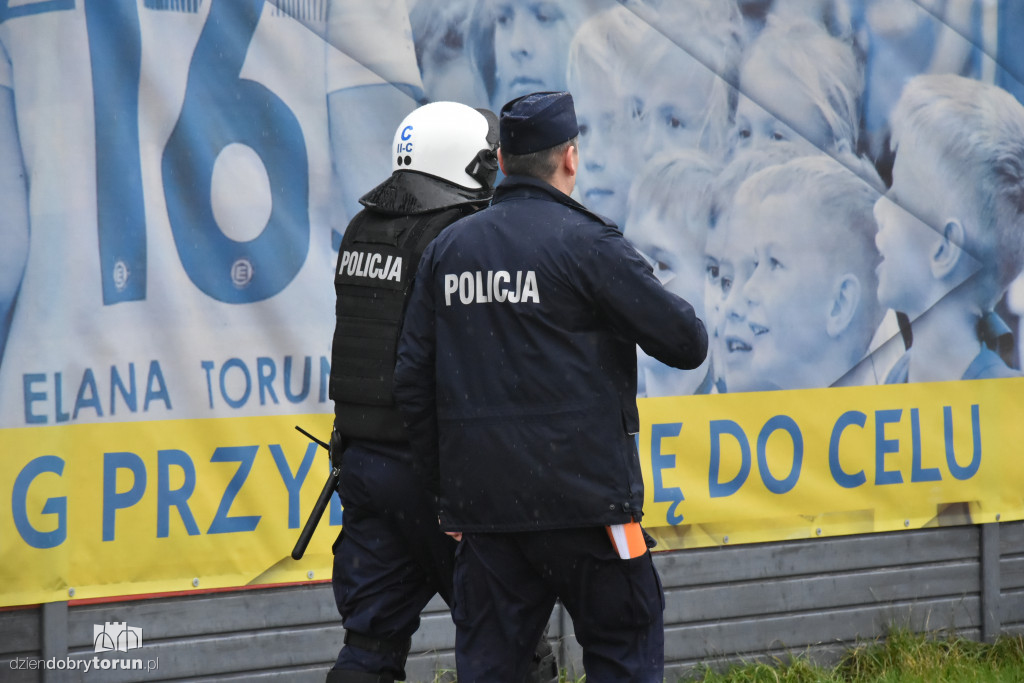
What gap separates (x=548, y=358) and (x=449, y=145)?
0.90 meters

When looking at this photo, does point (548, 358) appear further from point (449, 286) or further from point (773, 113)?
point (773, 113)

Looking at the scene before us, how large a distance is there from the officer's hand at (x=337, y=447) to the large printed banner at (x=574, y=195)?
2.43 feet

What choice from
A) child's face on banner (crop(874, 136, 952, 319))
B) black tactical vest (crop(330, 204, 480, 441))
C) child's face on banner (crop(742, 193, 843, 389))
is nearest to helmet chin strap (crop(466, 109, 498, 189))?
black tactical vest (crop(330, 204, 480, 441))

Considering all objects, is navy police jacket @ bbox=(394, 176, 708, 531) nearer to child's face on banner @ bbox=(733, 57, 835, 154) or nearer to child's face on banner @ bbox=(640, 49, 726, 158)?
child's face on banner @ bbox=(640, 49, 726, 158)

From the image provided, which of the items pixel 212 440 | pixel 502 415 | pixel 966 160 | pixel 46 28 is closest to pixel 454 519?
pixel 502 415

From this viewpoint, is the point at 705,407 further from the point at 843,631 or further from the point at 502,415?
the point at 502,415

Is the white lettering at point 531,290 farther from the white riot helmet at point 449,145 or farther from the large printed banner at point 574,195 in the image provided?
the large printed banner at point 574,195

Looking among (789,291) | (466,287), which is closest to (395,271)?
(466,287)

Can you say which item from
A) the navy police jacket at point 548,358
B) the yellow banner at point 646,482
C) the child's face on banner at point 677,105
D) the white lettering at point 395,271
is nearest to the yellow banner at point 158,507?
the yellow banner at point 646,482

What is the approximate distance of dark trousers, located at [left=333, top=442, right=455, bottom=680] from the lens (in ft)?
9.88

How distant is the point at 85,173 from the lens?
143 inches

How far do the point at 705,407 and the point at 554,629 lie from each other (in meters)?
1.01

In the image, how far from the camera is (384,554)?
10.1 feet

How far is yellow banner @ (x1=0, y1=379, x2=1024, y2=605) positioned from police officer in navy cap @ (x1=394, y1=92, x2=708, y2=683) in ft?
4.35
